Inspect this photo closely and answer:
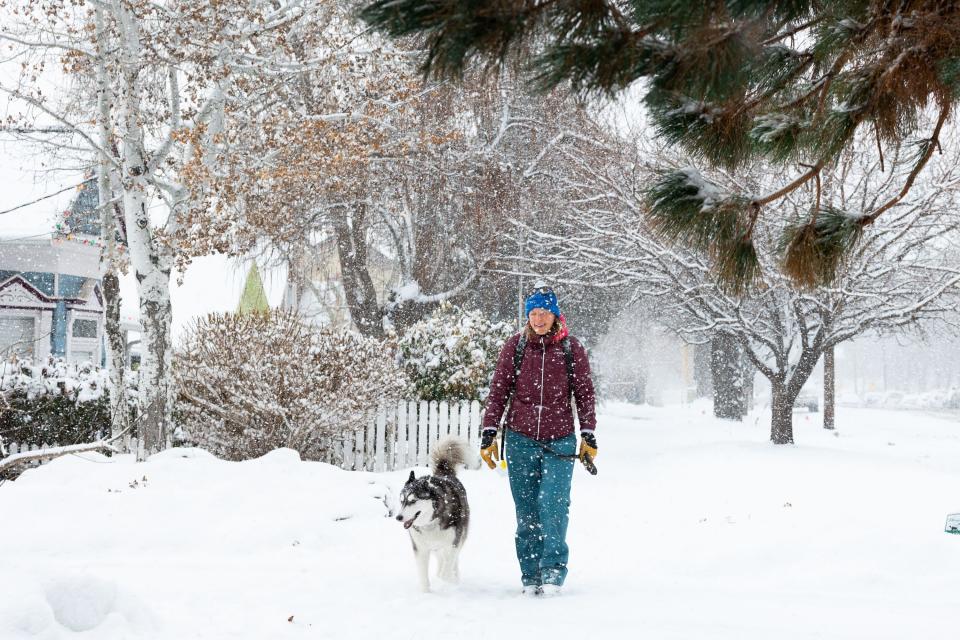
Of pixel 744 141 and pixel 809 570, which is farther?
pixel 809 570

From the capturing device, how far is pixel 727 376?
81.8 feet

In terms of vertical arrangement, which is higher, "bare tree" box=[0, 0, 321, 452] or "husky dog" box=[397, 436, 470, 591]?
"bare tree" box=[0, 0, 321, 452]

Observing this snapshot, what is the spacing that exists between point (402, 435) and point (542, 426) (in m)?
6.64

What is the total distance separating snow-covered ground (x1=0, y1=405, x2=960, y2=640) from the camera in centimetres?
407

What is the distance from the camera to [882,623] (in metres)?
4.26

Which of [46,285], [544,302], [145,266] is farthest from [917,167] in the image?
[46,285]

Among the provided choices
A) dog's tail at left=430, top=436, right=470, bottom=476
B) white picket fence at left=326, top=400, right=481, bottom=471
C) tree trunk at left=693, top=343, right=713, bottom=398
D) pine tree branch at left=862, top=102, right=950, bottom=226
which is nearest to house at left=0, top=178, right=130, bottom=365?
white picket fence at left=326, top=400, right=481, bottom=471

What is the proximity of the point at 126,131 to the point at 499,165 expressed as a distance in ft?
29.9

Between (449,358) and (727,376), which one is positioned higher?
(449,358)

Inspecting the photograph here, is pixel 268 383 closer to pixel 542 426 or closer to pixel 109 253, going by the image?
pixel 109 253

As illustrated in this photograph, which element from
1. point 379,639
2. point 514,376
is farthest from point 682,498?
point 379,639

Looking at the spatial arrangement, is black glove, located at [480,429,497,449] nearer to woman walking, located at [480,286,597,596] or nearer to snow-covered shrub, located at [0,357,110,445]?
woman walking, located at [480,286,597,596]

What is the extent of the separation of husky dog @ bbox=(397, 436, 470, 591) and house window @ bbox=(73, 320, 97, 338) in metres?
21.3

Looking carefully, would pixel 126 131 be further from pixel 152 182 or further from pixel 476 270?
pixel 476 270
